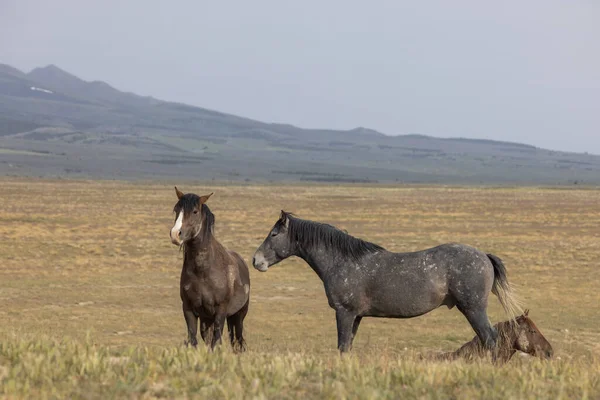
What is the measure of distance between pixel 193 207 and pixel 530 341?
4.55 metres

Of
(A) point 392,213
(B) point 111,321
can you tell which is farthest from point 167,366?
(A) point 392,213

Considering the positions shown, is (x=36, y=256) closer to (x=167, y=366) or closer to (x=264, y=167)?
(x=167, y=366)

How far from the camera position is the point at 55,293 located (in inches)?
806

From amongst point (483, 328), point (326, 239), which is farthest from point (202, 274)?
point (483, 328)

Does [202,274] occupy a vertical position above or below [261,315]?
above

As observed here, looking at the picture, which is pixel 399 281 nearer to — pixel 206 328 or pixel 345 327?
pixel 345 327

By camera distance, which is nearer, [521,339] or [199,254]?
[199,254]

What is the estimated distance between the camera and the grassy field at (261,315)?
693 centimetres

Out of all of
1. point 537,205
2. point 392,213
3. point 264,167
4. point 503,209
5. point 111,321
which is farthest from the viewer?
point 264,167

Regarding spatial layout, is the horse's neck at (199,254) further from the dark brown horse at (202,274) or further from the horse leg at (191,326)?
the horse leg at (191,326)

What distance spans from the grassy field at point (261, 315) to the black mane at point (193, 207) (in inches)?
66.0

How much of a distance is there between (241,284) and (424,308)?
2.29m

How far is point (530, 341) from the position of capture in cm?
1088

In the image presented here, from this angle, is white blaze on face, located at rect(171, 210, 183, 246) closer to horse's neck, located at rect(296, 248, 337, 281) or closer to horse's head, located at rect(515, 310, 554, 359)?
horse's neck, located at rect(296, 248, 337, 281)
